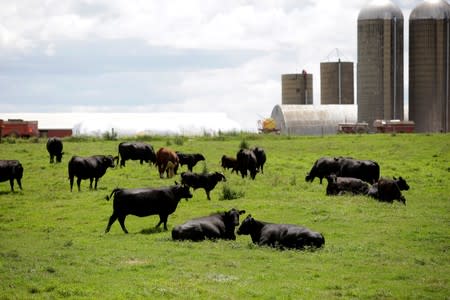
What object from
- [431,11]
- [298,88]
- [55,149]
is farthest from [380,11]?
[55,149]

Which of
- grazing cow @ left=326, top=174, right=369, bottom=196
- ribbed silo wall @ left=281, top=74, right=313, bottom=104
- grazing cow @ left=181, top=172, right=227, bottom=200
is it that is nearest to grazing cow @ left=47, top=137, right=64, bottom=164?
grazing cow @ left=181, top=172, right=227, bottom=200

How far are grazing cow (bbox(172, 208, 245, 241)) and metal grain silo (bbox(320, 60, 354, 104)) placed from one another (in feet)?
283

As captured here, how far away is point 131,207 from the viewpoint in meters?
19.9

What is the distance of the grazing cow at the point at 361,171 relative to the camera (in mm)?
29562

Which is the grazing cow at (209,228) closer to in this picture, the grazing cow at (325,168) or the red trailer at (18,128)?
the grazing cow at (325,168)

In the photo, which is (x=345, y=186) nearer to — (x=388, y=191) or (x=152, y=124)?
(x=388, y=191)

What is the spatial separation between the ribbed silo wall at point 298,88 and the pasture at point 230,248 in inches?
2922

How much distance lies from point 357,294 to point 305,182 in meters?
17.9

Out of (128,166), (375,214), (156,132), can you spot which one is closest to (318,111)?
(156,132)

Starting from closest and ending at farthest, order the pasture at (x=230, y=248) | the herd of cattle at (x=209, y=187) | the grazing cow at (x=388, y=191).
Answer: the pasture at (x=230, y=248) < the herd of cattle at (x=209, y=187) < the grazing cow at (x=388, y=191)

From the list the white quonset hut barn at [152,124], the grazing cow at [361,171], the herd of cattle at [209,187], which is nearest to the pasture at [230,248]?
the herd of cattle at [209,187]

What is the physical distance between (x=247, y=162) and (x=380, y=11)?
214ft

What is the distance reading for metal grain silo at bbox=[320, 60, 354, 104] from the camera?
340 feet

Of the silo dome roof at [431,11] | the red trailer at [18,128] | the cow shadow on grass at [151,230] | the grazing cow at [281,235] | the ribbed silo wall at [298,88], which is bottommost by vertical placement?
the cow shadow on grass at [151,230]
